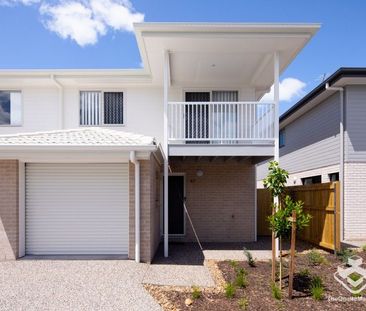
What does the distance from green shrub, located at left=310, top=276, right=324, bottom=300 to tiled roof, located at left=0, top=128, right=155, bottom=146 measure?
4718 millimetres

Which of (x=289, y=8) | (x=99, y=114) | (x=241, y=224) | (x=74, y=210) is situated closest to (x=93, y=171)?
(x=74, y=210)

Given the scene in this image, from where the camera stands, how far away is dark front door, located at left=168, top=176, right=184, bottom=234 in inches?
492

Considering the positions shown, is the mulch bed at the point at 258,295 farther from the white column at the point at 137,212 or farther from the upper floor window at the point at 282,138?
the upper floor window at the point at 282,138

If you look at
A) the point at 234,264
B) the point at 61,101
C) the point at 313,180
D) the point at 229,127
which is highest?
the point at 61,101

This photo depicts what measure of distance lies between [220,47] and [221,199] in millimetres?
5386

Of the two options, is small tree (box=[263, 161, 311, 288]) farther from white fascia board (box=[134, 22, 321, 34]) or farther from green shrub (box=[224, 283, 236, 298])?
white fascia board (box=[134, 22, 321, 34])

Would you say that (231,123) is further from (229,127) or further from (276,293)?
(276,293)

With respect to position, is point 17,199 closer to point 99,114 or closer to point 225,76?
point 99,114

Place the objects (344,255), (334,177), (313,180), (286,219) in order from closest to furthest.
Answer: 1. (286,219)
2. (344,255)
3. (334,177)
4. (313,180)

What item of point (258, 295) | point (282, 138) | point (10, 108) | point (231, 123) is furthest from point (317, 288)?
point (282, 138)

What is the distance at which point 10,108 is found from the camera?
1274 centimetres

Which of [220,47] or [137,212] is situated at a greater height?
[220,47]

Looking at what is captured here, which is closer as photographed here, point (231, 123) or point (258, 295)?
point (258, 295)

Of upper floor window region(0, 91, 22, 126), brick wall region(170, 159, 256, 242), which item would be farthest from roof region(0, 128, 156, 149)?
upper floor window region(0, 91, 22, 126)
